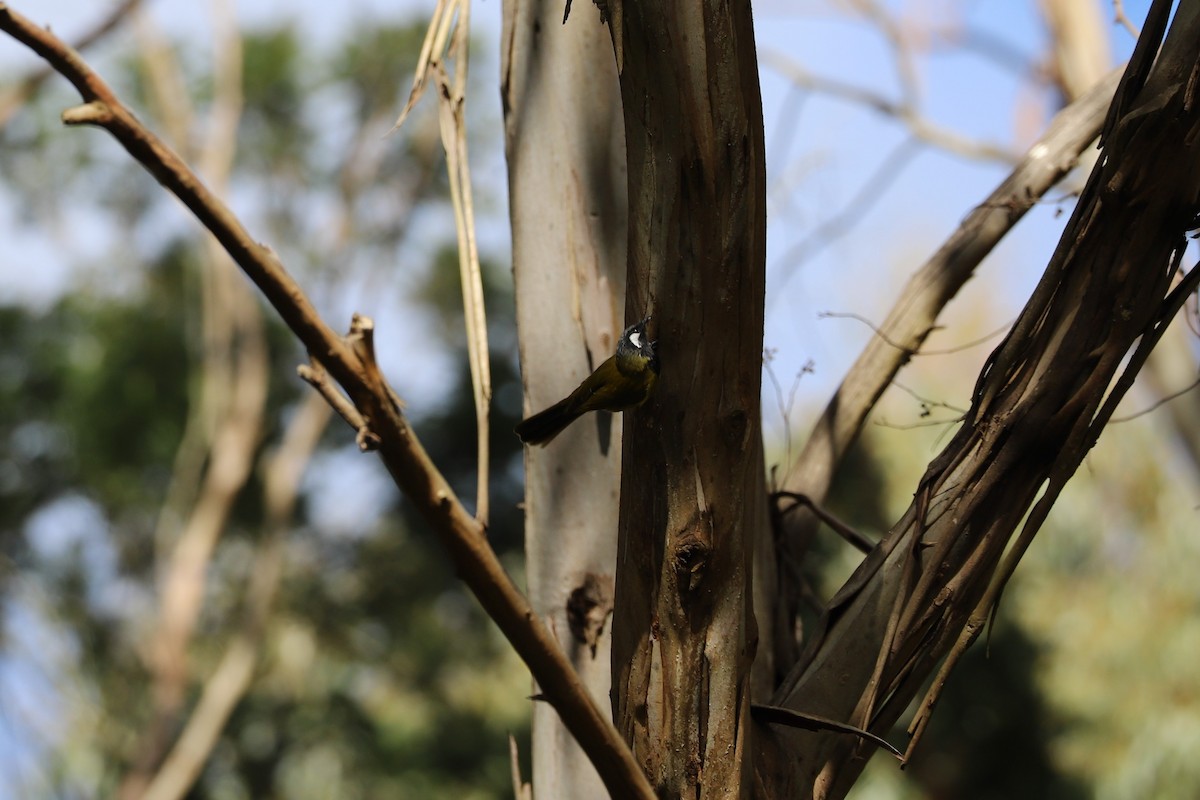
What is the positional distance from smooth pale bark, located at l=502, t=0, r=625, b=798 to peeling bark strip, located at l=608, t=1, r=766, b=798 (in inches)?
11.3

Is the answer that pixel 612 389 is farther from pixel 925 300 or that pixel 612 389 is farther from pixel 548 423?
pixel 925 300

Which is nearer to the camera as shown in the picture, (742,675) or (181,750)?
(742,675)

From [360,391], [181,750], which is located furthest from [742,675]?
[181,750]

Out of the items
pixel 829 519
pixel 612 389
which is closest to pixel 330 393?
pixel 612 389

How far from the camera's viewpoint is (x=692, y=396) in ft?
3.10

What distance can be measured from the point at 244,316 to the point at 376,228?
1.71m

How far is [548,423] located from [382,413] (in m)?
0.59

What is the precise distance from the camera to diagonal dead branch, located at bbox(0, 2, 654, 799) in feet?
2.51

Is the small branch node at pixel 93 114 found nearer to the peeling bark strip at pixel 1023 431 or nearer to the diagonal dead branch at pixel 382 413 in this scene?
the diagonal dead branch at pixel 382 413

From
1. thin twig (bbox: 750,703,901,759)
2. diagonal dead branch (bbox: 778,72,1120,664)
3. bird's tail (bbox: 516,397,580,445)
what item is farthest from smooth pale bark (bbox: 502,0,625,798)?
diagonal dead branch (bbox: 778,72,1120,664)

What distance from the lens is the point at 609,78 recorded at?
4.70 ft

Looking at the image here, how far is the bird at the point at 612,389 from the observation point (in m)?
0.99

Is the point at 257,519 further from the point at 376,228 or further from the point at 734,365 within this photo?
the point at 734,365

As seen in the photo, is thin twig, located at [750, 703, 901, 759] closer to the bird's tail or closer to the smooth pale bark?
the smooth pale bark
